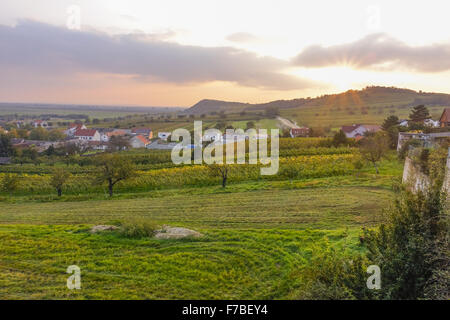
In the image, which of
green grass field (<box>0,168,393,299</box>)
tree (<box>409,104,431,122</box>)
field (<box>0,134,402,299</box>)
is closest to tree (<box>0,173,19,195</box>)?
field (<box>0,134,402,299</box>)

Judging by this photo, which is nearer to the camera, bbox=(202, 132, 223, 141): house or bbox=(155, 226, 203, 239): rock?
bbox=(155, 226, 203, 239): rock

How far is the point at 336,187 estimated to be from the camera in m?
21.3

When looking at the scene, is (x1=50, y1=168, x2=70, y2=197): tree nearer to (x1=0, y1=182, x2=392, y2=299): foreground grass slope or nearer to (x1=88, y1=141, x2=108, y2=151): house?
(x1=0, y1=182, x2=392, y2=299): foreground grass slope

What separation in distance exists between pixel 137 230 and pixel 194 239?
255 centimetres

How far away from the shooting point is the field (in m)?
8.28

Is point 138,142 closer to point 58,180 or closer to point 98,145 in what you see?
point 98,145

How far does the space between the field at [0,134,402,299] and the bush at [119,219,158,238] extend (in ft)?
1.20

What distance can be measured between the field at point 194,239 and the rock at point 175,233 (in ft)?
1.04

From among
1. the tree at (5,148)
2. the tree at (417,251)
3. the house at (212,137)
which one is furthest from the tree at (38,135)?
the tree at (417,251)

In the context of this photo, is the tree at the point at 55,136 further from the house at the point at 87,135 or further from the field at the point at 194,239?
the field at the point at 194,239

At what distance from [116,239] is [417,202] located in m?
10.8

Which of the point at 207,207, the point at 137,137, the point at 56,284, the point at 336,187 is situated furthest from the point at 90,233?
the point at 137,137
